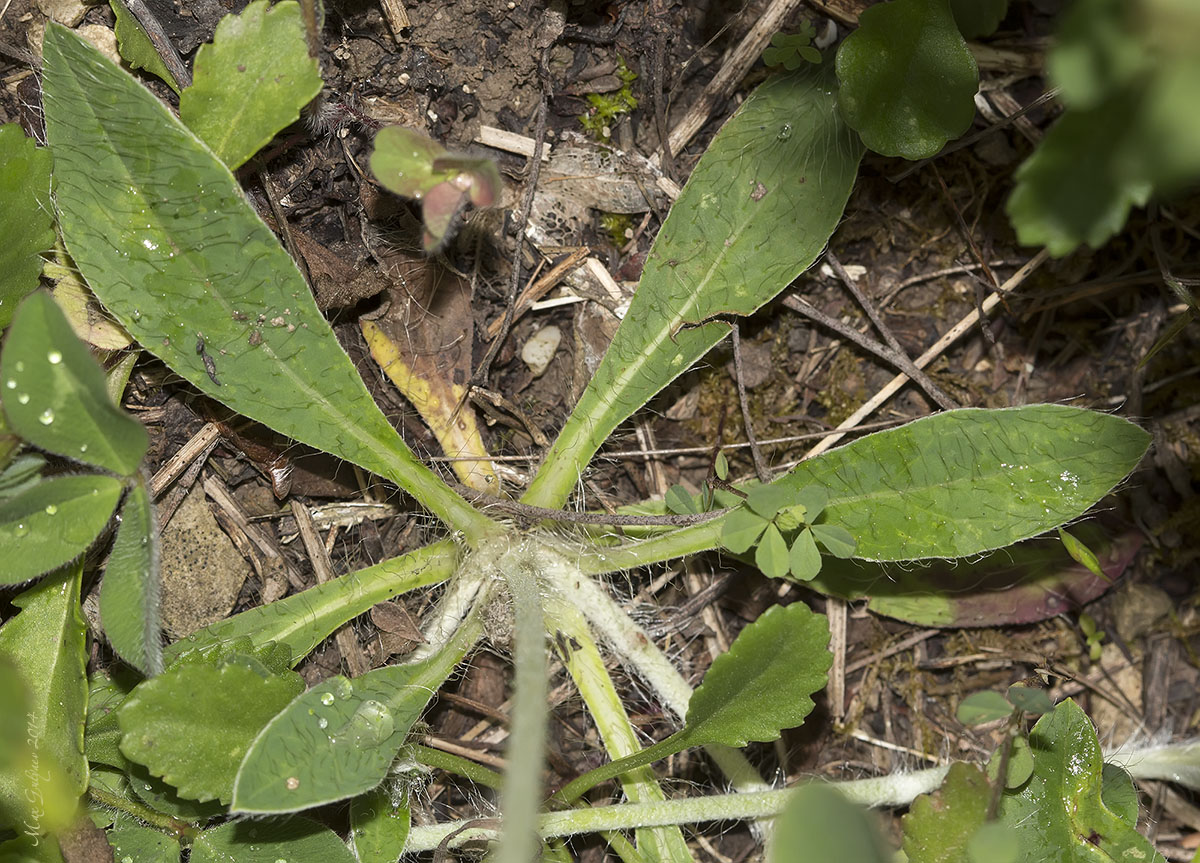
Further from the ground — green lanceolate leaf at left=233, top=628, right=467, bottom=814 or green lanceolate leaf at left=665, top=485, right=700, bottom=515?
green lanceolate leaf at left=665, top=485, right=700, bottom=515

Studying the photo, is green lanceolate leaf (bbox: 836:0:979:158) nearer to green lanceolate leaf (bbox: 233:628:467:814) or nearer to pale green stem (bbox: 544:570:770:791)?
pale green stem (bbox: 544:570:770:791)

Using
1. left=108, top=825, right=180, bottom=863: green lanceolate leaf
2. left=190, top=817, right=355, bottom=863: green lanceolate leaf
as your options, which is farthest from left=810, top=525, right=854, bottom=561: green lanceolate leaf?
left=108, top=825, right=180, bottom=863: green lanceolate leaf

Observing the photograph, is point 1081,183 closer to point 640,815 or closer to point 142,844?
point 640,815

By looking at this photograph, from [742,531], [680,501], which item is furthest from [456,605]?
[742,531]

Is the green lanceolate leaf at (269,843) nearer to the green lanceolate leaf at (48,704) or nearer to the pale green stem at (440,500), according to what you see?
the green lanceolate leaf at (48,704)

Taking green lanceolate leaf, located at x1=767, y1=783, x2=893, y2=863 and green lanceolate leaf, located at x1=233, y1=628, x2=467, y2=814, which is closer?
green lanceolate leaf, located at x1=767, y1=783, x2=893, y2=863

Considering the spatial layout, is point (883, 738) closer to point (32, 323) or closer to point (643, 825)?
point (643, 825)

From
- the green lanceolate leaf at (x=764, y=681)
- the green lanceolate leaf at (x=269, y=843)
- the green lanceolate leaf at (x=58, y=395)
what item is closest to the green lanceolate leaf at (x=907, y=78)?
the green lanceolate leaf at (x=764, y=681)

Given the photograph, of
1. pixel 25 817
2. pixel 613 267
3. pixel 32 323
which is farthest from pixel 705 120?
pixel 25 817
